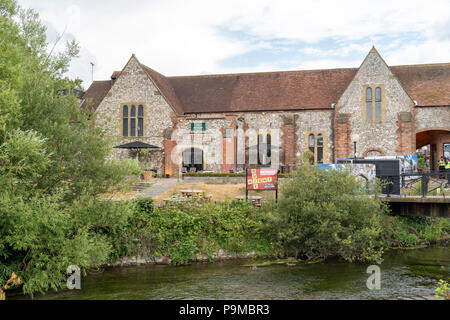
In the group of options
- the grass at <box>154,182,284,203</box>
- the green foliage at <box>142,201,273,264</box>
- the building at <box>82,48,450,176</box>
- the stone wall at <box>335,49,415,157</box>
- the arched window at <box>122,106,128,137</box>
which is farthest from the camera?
the arched window at <box>122,106,128,137</box>

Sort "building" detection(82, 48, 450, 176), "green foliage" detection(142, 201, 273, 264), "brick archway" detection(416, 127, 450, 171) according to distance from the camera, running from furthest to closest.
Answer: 1. "brick archway" detection(416, 127, 450, 171)
2. "building" detection(82, 48, 450, 176)
3. "green foliage" detection(142, 201, 273, 264)

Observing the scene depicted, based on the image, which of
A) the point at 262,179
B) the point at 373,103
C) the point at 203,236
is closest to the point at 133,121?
the point at 262,179

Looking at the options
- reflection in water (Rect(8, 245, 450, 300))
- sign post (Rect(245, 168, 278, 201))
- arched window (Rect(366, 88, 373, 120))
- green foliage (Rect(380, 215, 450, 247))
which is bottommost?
reflection in water (Rect(8, 245, 450, 300))

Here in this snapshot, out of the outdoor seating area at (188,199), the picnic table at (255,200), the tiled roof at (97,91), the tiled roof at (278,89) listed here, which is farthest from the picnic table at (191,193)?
the tiled roof at (97,91)

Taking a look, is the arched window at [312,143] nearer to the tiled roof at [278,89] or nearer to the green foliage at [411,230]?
the tiled roof at [278,89]

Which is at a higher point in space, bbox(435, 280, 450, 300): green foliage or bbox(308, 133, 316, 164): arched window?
bbox(308, 133, 316, 164): arched window

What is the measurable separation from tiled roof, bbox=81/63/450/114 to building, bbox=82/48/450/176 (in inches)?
3.3

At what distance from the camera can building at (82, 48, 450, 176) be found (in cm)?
3112

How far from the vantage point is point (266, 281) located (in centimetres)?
1450

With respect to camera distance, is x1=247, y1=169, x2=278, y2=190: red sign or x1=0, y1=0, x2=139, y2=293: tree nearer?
x1=0, y1=0, x2=139, y2=293: tree

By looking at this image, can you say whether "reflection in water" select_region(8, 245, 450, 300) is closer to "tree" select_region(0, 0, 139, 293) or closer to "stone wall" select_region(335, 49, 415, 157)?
"tree" select_region(0, 0, 139, 293)

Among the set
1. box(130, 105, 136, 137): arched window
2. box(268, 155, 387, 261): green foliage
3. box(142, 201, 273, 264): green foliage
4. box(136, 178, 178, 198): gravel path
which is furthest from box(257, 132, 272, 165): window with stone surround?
box(268, 155, 387, 261): green foliage
